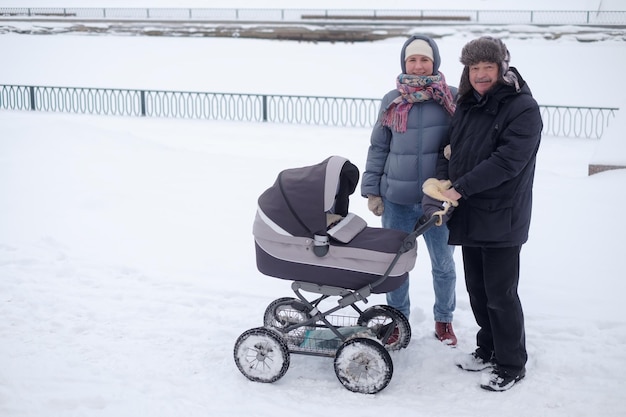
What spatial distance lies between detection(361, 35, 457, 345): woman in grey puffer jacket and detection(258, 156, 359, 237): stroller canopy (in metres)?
0.46

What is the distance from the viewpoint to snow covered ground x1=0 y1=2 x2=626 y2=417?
12.8 ft

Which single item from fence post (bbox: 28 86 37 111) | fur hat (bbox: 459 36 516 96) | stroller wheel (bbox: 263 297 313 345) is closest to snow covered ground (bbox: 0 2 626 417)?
stroller wheel (bbox: 263 297 313 345)

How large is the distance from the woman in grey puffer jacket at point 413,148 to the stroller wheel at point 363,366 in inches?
32.7

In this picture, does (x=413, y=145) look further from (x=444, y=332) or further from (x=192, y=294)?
(x=192, y=294)

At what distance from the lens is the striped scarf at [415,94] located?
418 cm

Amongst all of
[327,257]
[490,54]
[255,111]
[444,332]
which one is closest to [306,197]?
[327,257]

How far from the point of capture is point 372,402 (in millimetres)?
3885

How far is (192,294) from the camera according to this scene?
5.45m

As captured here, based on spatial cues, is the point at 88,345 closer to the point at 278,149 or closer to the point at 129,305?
the point at 129,305

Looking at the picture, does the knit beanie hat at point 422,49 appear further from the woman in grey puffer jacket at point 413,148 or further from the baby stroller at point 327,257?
the baby stroller at point 327,257

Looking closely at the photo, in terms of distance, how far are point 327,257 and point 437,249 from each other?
91 centimetres

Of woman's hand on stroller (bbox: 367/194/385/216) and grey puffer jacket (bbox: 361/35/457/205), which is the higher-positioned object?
grey puffer jacket (bbox: 361/35/457/205)

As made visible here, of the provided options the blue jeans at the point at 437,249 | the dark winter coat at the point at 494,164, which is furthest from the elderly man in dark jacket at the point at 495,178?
the blue jeans at the point at 437,249

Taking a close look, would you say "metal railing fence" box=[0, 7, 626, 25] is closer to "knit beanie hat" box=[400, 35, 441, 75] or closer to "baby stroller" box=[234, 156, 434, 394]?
"knit beanie hat" box=[400, 35, 441, 75]
